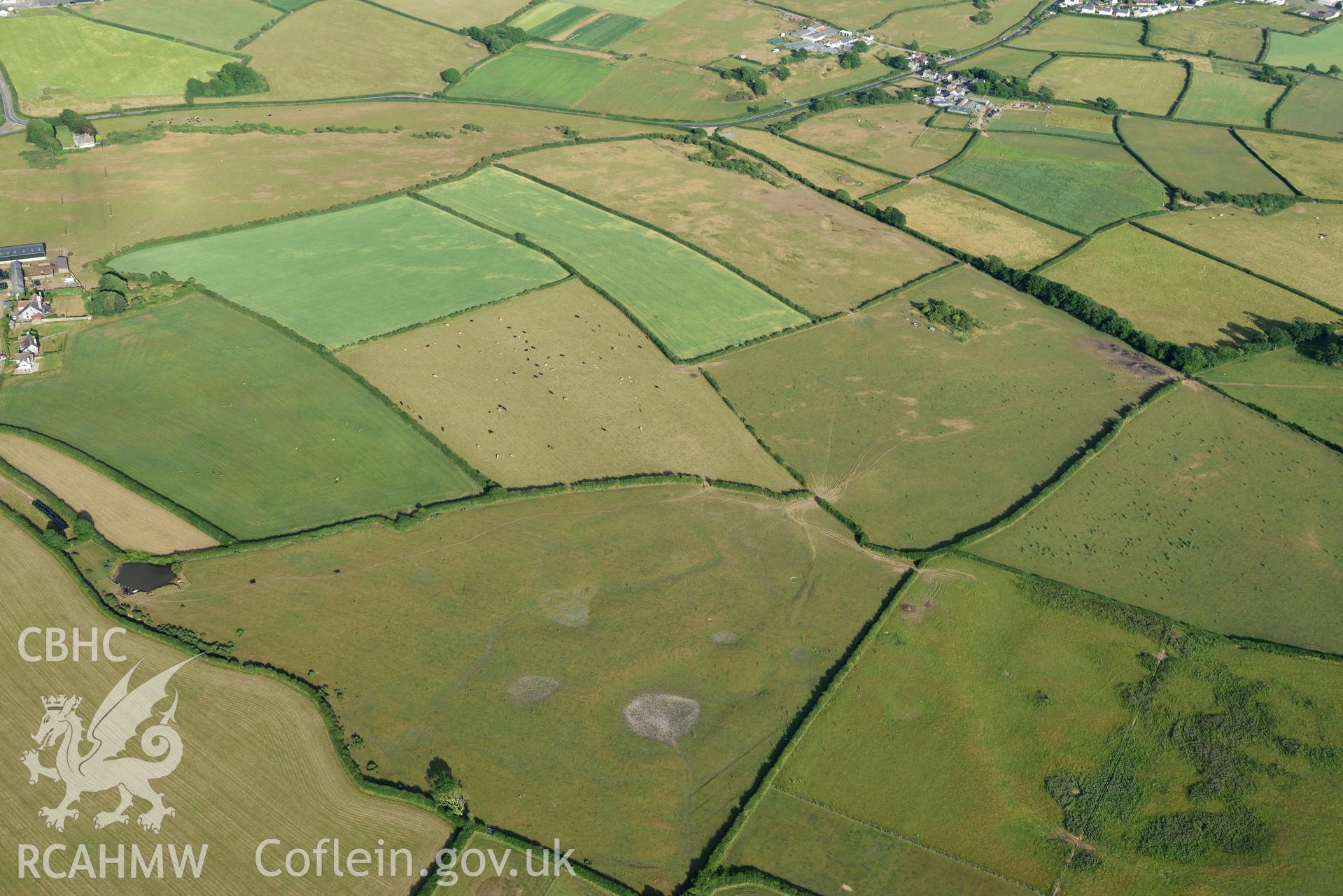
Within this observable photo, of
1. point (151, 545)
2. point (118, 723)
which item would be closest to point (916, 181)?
point (151, 545)

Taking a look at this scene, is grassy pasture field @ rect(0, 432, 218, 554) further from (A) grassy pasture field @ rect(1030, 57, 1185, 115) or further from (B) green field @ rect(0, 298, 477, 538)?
(A) grassy pasture field @ rect(1030, 57, 1185, 115)

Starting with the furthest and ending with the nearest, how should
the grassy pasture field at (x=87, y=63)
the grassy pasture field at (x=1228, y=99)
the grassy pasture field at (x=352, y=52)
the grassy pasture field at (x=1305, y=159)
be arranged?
the grassy pasture field at (x=1228, y=99) < the grassy pasture field at (x=352, y=52) < the grassy pasture field at (x=87, y=63) < the grassy pasture field at (x=1305, y=159)

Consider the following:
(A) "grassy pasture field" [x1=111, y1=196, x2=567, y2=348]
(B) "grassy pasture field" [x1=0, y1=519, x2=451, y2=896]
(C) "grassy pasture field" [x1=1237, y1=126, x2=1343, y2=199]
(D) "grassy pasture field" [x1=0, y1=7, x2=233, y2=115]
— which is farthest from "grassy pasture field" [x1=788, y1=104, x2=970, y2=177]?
(B) "grassy pasture field" [x1=0, y1=519, x2=451, y2=896]

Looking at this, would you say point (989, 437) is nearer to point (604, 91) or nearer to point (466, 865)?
point (466, 865)

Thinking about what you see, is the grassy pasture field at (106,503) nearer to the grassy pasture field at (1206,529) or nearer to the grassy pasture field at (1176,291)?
the grassy pasture field at (1206,529)

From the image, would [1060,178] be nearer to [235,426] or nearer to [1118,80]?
[1118,80]

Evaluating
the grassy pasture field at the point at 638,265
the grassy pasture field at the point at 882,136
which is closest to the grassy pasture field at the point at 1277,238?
the grassy pasture field at the point at 882,136
